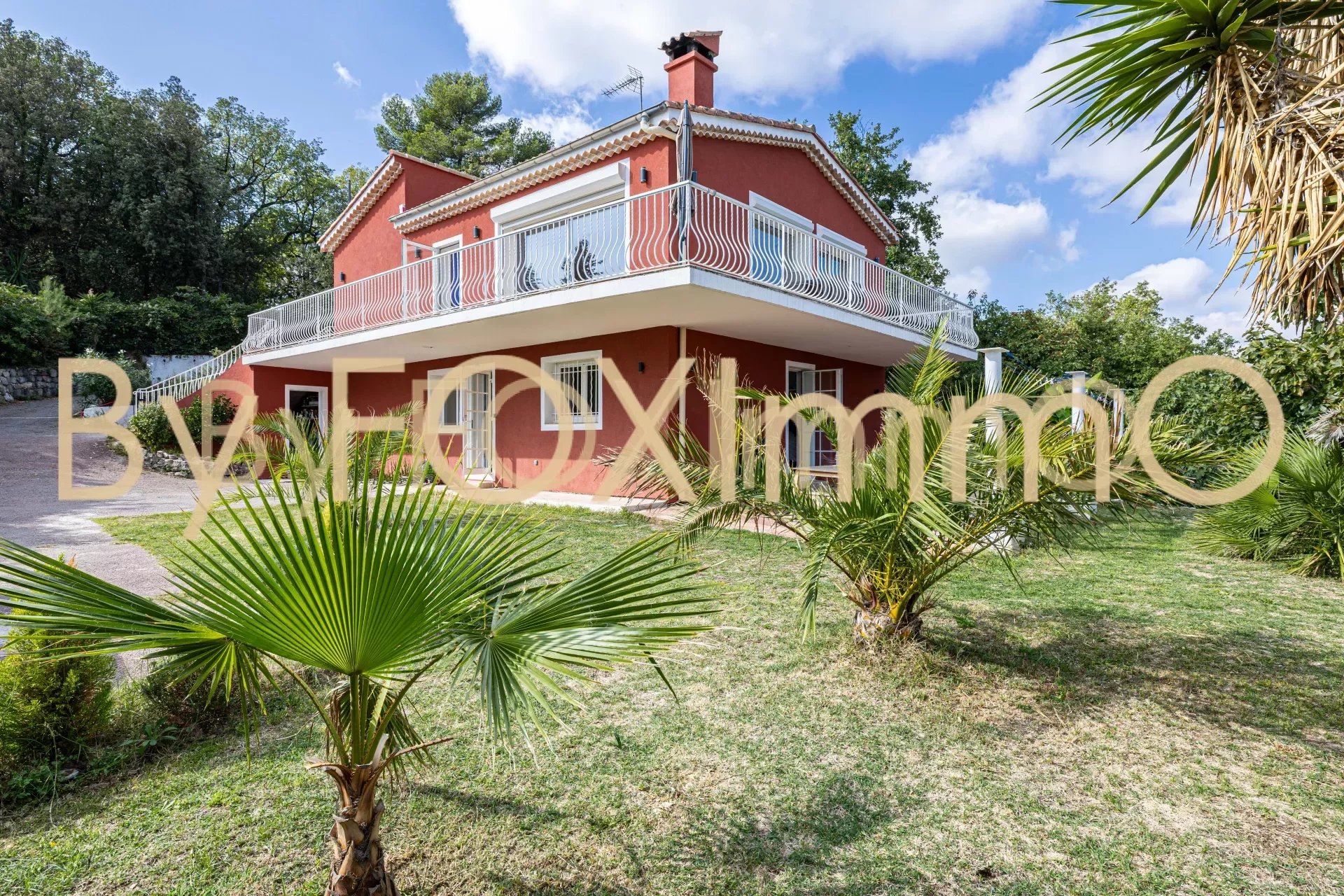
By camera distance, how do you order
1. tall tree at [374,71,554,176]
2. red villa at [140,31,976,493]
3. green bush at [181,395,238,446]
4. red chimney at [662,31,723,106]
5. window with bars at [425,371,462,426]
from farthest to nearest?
tall tree at [374,71,554,176] < green bush at [181,395,238,446] < window with bars at [425,371,462,426] < red chimney at [662,31,723,106] < red villa at [140,31,976,493]

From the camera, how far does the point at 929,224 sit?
23.5 metres

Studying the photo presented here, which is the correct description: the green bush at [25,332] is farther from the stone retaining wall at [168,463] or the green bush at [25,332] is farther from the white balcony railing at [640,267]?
the white balcony railing at [640,267]

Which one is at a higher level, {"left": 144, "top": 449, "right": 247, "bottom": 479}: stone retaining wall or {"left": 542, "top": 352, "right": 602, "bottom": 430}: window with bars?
{"left": 542, "top": 352, "right": 602, "bottom": 430}: window with bars

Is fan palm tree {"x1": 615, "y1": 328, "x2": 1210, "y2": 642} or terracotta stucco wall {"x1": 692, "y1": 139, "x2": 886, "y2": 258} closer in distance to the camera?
fan palm tree {"x1": 615, "y1": 328, "x2": 1210, "y2": 642}

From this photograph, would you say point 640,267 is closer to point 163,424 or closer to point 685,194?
point 685,194

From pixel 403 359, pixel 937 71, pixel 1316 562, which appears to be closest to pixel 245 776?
pixel 1316 562

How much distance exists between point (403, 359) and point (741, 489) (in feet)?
42.8

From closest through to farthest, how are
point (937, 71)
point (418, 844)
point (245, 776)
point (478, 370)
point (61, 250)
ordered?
1. point (418, 844)
2. point (245, 776)
3. point (478, 370)
4. point (937, 71)
5. point (61, 250)

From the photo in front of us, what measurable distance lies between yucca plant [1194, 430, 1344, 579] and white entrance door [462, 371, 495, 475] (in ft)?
38.5

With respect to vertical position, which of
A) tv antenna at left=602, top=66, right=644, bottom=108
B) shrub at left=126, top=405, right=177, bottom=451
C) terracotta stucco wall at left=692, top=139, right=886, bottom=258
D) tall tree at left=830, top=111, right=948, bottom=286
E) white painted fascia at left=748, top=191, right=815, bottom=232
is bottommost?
shrub at left=126, top=405, right=177, bottom=451

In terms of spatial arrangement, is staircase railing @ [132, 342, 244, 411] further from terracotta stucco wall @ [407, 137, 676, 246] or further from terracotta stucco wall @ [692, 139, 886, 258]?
terracotta stucco wall @ [692, 139, 886, 258]

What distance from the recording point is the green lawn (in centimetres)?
233

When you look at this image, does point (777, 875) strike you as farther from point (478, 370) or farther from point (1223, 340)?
point (1223, 340)

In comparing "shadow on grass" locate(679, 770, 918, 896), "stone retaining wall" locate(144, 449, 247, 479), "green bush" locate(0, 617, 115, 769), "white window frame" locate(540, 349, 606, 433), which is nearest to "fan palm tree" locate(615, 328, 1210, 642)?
"shadow on grass" locate(679, 770, 918, 896)
